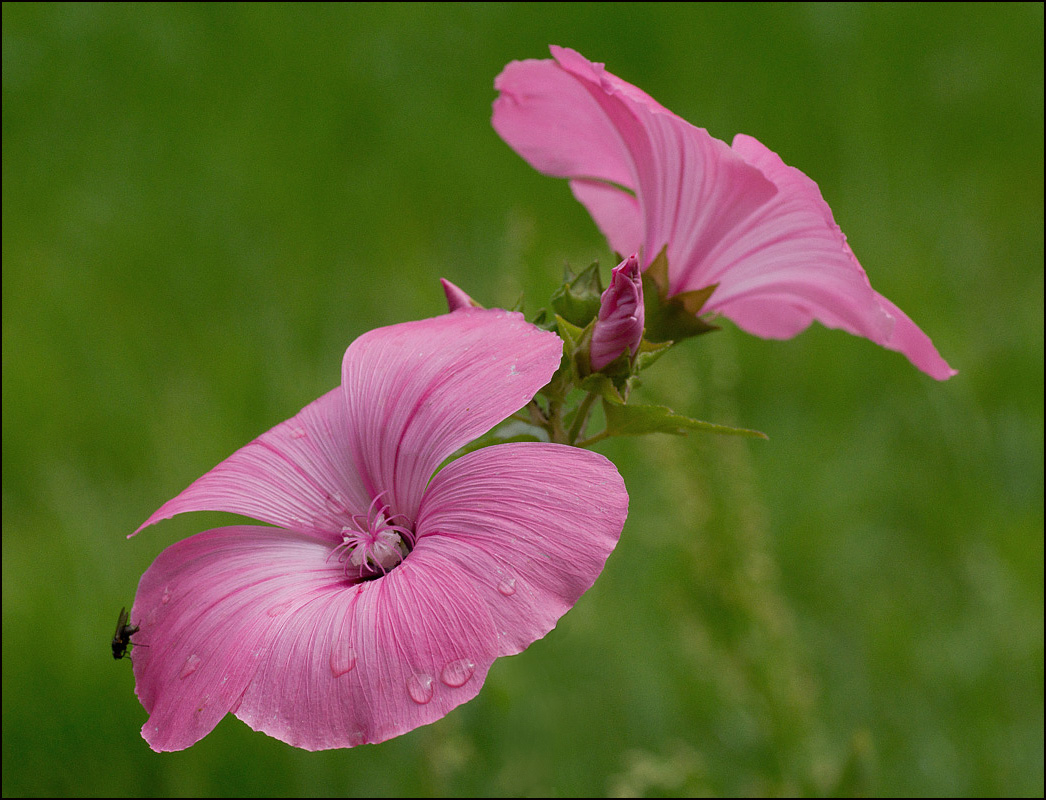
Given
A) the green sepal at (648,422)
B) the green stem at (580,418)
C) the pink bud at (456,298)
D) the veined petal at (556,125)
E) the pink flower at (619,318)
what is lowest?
the green sepal at (648,422)

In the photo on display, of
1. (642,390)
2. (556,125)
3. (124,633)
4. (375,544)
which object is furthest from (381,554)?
(642,390)

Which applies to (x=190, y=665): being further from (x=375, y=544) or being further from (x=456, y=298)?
(x=456, y=298)

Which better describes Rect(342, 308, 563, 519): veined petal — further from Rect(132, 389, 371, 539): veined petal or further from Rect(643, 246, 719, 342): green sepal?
Rect(643, 246, 719, 342): green sepal

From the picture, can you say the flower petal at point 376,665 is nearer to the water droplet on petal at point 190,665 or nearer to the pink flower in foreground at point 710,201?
the water droplet on petal at point 190,665

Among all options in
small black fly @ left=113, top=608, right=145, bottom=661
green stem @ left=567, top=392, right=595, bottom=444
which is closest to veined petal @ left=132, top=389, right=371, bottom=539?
small black fly @ left=113, top=608, right=145, bottom=661

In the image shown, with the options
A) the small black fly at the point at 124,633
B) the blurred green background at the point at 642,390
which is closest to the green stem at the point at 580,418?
the small black fly at the point at 124,633
